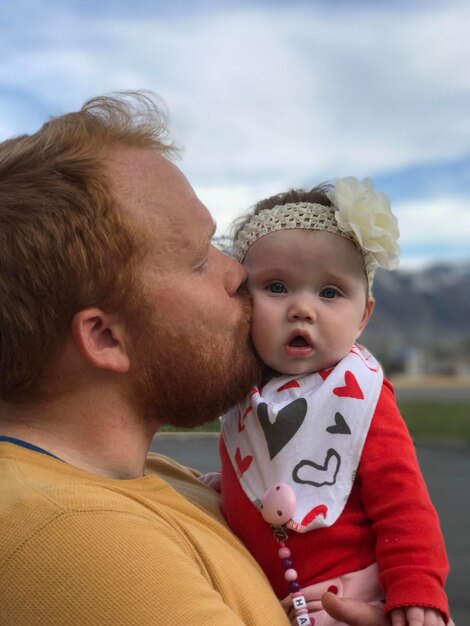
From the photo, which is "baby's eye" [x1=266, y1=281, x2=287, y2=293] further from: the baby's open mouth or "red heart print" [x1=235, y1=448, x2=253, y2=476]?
"red heart print" [x1=235, y1=448, x2=253, y2=476]

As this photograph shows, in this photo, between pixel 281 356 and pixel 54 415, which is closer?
pixel 54 415

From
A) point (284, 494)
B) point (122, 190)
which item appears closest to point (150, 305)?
point (122, 190)

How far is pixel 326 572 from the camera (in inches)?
74.0

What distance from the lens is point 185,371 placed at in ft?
Result: 6.36

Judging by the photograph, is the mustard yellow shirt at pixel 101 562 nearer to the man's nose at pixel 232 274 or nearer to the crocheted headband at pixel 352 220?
the man's nose at pixel 232 274

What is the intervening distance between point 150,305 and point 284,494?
0.50m

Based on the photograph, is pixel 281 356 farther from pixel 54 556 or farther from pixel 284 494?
pixel 54 556

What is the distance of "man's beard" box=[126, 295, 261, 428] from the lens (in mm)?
1924

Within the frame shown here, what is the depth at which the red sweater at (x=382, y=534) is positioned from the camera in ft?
5.79

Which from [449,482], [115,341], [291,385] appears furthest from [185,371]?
[449,482]

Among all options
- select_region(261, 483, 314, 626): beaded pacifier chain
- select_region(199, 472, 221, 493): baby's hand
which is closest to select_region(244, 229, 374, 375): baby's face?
select_region(261, 483, 314, 626): beaded pacifier chain

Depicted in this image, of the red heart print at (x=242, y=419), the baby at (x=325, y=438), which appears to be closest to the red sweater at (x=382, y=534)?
the baby at (x=325, y=438)

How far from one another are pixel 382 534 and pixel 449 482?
962 cm

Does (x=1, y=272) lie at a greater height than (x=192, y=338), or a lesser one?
greater
